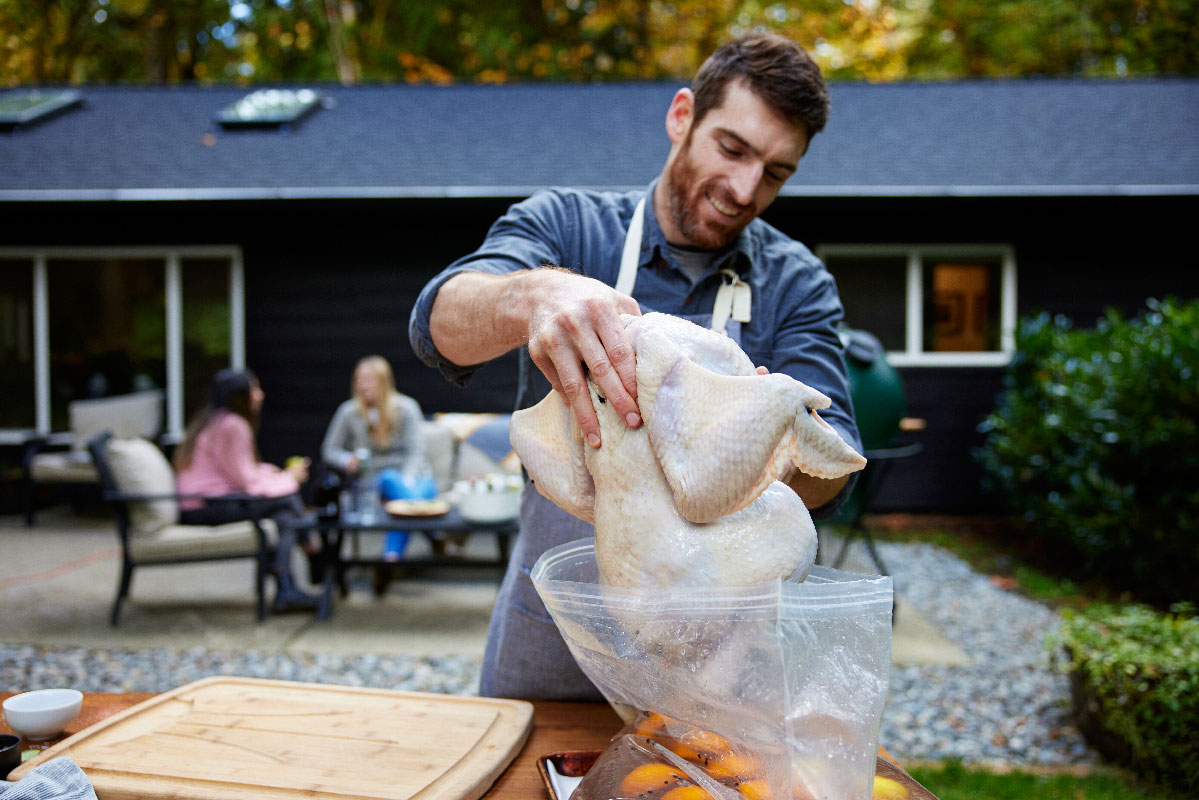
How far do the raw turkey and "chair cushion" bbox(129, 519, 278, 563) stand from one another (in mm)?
5097

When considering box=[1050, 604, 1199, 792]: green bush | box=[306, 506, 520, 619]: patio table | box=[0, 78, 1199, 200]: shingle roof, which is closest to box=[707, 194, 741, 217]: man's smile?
box=[1050, 604, 1199, 792]: green bush

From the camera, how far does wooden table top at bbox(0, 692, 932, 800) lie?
143cm

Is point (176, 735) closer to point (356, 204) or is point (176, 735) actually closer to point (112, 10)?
point (356, 204)

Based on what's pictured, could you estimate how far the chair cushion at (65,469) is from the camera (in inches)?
347

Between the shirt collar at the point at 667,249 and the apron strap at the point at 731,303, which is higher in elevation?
the shirt collar at the point at 667,249

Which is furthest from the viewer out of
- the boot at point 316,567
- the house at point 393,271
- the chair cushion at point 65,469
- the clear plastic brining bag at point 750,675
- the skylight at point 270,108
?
the skylight at point 270,108

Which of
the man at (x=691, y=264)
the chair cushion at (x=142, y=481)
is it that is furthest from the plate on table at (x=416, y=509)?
the man at (x=691, y=264)

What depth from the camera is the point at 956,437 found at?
31.0 feet

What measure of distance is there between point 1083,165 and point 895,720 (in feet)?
23.5

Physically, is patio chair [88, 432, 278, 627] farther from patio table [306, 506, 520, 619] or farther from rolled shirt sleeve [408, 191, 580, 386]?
rolled shirt sleeve [408, 191, 580, 386]

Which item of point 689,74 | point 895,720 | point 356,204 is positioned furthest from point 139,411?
point 689,74

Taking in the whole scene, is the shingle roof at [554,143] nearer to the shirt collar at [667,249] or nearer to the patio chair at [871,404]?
the patio chair at [871,404]

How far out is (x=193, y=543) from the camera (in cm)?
560

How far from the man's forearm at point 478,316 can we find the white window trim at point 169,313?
8.74 m
